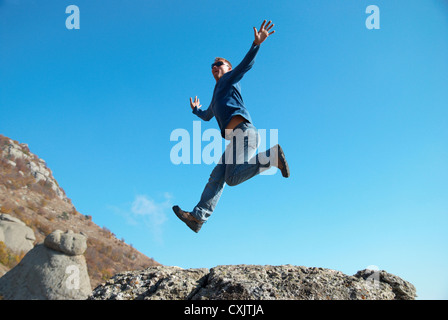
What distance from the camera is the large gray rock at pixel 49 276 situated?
50.6ft

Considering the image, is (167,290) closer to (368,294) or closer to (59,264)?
(368,294)

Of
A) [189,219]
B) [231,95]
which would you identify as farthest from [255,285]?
[231,95]

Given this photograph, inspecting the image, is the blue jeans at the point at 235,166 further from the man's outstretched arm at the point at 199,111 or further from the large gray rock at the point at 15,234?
the large gray rock at the point at 15,234

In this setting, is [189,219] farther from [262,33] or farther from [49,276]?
[49,276]

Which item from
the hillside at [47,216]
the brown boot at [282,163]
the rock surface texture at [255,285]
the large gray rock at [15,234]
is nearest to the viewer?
the rock surface texture at [255,285]

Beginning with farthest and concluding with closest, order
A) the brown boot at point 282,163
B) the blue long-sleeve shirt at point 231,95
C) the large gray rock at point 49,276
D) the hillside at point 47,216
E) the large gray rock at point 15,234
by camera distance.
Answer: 1. the hillside at point 47,216
2. the large gray rock at point 15,234
3. the large gray rock at point 49,276
4. the blue long-sleeve shirt at point 231,95
5. the brown boot at point 282,163

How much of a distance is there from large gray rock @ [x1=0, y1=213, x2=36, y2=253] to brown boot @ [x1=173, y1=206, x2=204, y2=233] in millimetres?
23116

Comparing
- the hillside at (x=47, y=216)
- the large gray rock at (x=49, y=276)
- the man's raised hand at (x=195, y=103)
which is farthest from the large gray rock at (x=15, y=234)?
the man's raised hand at (x=195, y=103)

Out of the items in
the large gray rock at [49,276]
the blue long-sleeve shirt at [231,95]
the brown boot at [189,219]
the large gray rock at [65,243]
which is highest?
the blue long-sleeve shirt at [231,95]

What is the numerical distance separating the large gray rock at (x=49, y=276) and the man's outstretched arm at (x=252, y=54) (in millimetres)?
15420

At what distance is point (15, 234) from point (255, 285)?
83.1 feet
